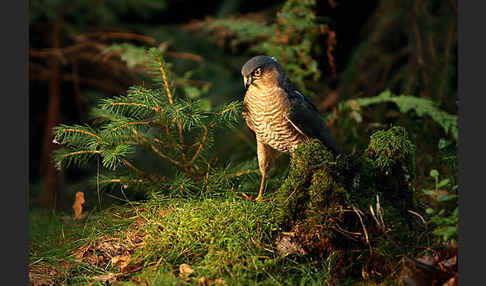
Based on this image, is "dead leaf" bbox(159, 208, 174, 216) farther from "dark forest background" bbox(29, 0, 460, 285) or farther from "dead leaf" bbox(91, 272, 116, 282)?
"dead leaf" bbox(91, 272, 116, 282)

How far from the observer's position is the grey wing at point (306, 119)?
2.65 m

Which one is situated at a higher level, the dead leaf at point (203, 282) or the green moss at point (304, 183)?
the green moss at point (304, 183)

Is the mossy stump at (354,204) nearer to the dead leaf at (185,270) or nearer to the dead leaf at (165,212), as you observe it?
the dead leaf at (185,270)

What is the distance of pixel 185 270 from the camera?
1868 mm

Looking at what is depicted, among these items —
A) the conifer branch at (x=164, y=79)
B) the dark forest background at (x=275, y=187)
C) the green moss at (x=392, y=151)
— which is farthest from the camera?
the conifer branch at (x=164, y=79)

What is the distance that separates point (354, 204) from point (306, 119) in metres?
0.81

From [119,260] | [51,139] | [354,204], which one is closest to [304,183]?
[354,204]

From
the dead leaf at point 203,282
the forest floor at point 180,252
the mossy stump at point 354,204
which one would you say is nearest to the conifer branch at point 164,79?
the forest floor at point 180,252

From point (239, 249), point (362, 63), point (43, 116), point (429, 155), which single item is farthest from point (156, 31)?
point (239, 249)

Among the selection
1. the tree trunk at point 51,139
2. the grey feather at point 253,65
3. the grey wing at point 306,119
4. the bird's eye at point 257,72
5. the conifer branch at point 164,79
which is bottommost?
the tree trunk at point 51,139

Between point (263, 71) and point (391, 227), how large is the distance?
123 cm

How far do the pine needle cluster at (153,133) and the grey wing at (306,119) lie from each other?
15.9 inches

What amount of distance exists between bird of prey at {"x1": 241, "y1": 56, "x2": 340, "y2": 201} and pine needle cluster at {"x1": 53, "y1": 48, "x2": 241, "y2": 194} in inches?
8.3

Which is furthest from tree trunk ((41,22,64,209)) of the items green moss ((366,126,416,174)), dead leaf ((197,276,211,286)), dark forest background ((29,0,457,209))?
green moss ((366,126,416,174))
